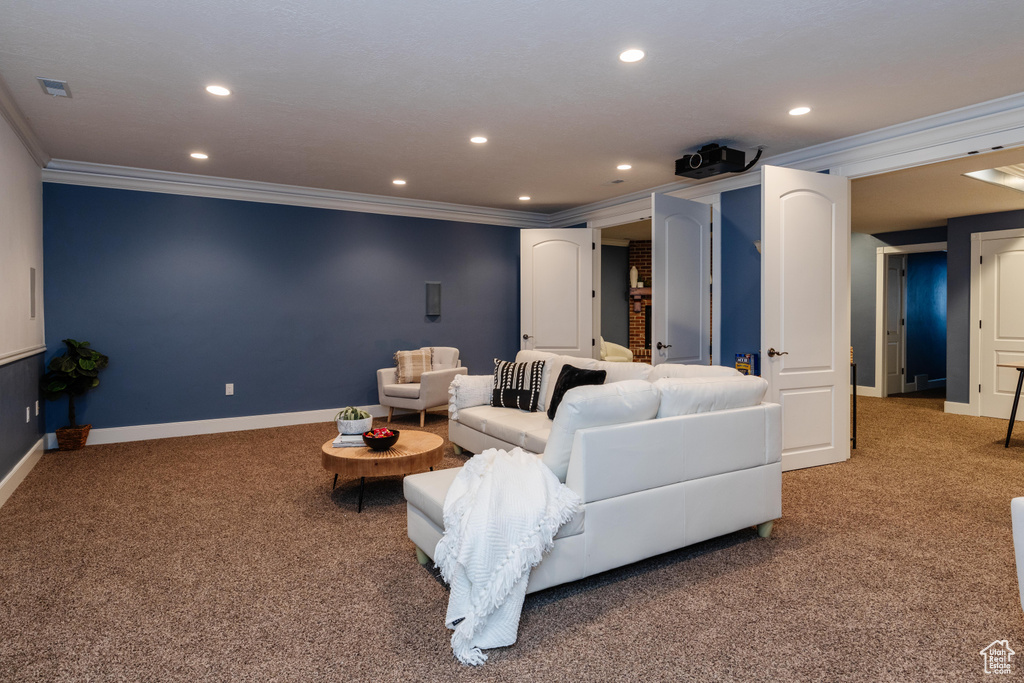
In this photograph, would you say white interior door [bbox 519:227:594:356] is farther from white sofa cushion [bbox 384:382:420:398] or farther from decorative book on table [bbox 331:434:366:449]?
decorative book on table [bbox 331:434:366:449]

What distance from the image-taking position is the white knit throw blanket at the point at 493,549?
81.0 inches

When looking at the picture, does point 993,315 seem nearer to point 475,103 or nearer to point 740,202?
point 740,202

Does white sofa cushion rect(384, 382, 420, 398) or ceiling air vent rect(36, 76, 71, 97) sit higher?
ceiling air vent rect(36, 76, 71, 97)

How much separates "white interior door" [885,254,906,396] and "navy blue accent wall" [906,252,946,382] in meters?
0.30

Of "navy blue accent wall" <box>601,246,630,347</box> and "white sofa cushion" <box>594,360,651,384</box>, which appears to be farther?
"navy blue accent wall" <box>601,246,630,347</box>

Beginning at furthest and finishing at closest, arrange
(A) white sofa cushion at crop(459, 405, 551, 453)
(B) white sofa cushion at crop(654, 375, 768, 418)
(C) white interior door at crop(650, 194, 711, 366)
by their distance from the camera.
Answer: (C) white interior door at crop(650, 194, 711, 366) → (A) white sofa cushion at crop(459, 405, 551, 453) → (B) white sofa cushion at crop(654, 375, 768, 418)

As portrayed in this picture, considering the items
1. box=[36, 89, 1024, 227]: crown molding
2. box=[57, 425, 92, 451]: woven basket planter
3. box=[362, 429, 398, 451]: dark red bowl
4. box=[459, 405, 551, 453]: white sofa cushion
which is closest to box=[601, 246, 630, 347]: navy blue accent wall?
box=[36, 89, 1024, 227]: crown molding

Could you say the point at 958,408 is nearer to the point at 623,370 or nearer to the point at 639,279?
the point at 639,279

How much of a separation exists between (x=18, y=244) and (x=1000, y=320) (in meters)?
9.38

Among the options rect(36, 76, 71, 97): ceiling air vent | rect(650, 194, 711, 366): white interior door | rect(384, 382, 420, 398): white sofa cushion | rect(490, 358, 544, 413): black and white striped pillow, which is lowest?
rect(384, 382, 420, 398): white sofa cushion

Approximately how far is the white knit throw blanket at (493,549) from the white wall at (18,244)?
11.3 feet

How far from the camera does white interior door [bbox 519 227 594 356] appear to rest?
6.98 meters

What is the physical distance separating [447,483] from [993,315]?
7.13 meters

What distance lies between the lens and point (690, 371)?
3396 millimetres
